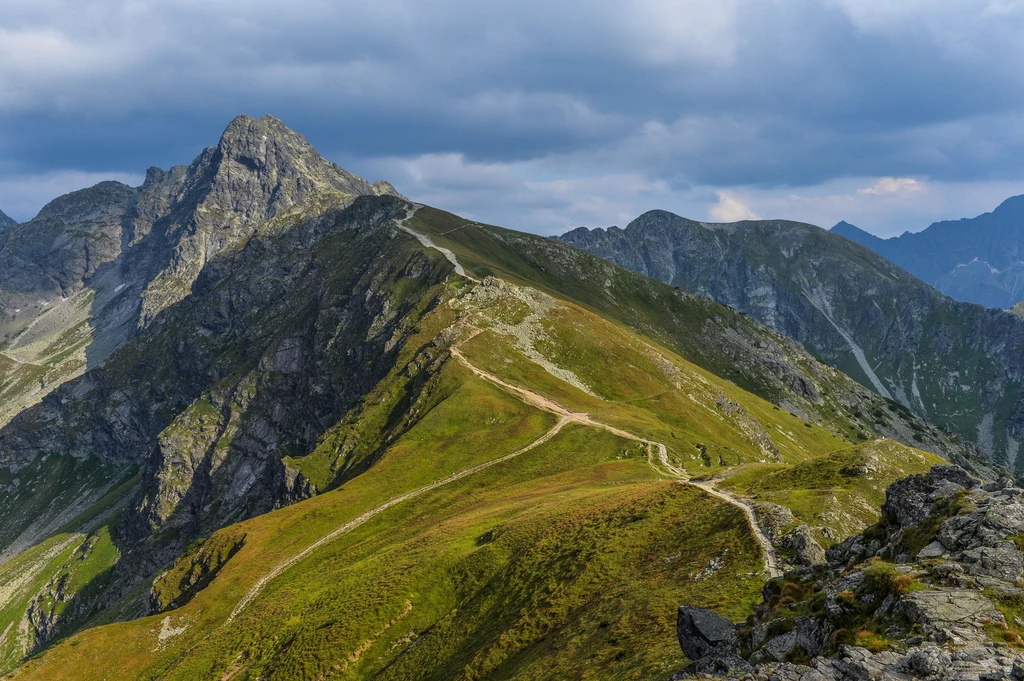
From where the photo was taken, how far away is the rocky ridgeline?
20.6 metres

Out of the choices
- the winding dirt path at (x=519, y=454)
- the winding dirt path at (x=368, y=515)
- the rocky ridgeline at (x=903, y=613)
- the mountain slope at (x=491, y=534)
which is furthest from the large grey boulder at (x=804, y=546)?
the winding dirt path at (x=368, y=515)

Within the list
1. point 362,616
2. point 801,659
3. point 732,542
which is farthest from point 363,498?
point 801,659

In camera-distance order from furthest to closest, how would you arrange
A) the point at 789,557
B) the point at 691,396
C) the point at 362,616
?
1. the point at 691,396
2. the point at 362,616
3. the point at 789,557

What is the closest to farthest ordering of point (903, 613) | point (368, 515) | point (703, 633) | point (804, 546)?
point (903, 613) → point (703, 633) → point (804, 546) → point (368, 515)

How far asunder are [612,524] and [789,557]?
22327mm

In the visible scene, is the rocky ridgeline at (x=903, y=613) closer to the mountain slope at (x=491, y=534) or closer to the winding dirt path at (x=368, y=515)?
the mountain slope at (x=491, y=534)

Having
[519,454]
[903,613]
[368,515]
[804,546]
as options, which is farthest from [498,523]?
[903,613]

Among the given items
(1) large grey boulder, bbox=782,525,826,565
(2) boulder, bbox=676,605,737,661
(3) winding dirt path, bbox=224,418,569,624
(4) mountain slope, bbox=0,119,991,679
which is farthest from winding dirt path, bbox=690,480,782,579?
(3) winding dirt path, bbox=224,418,569,624

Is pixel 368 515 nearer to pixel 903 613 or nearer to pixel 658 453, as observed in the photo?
pixel 658 453

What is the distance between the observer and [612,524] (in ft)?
207

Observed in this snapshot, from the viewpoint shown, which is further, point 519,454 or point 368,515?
point 519,454

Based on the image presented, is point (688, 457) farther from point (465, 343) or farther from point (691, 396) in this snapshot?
point (465, 343)

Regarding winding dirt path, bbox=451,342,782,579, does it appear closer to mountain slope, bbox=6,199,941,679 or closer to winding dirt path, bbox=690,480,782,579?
winding dirt path, bbox=690,480,782,579

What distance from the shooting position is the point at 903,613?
901 inches
